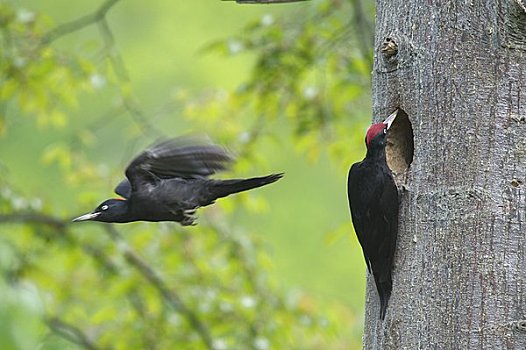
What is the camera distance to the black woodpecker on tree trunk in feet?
8.24

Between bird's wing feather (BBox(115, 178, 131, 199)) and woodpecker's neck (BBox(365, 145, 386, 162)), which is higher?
woodpecker's neck (BBox(365, 145, 386, 162))

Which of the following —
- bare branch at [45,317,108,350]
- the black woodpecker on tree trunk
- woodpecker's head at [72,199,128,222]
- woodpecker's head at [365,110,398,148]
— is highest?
woodpecker's head at [365,110,398,148]

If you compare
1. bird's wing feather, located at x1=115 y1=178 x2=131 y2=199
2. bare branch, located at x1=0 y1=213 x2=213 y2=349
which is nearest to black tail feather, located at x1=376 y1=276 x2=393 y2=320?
bird's wing feather, located at x1=115 y1=178 x2=131 y2=199

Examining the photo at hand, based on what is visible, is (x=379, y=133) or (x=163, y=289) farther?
(x=163, y=289)

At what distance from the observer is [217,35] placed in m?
8.39

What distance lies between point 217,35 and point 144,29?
2.21 ft

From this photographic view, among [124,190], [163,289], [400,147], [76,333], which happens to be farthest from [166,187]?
[76,333]

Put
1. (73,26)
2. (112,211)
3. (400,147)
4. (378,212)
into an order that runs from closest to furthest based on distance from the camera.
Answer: (378,212) → (400,147) → (112,211) → (73,26)

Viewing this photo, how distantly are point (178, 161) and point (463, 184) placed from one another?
1113 millimetres

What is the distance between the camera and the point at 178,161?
3.15m

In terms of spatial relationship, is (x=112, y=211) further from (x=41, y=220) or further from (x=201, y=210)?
(x=41, y=220)

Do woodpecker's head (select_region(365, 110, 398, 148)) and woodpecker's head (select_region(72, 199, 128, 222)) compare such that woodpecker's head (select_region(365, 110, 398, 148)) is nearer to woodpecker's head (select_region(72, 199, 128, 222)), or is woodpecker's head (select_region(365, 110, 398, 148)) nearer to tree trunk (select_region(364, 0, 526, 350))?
tree trunk (select_region(364, 0, 526, 350))

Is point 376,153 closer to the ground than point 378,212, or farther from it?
farther from it

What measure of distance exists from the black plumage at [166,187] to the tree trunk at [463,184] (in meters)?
0.82
